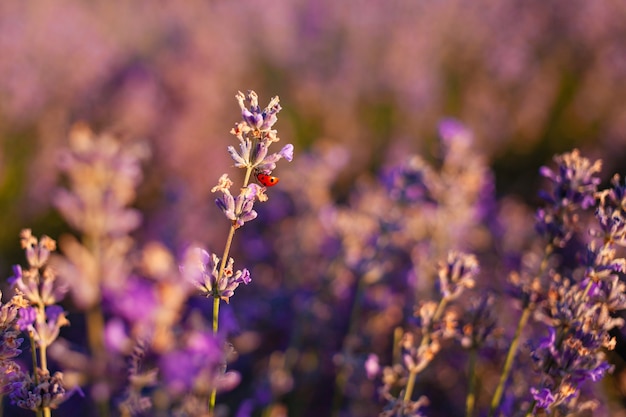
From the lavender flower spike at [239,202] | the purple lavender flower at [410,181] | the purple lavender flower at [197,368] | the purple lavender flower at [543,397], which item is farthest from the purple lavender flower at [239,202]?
the purple lavender flower at [410,181]

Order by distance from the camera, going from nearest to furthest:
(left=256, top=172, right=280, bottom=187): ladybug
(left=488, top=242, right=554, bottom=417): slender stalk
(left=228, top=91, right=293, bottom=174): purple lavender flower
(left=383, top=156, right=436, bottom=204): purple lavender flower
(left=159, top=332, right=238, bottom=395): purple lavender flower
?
(left=159, top=332, right=238, bottom=395): purple lavender flower < (left=228, top=91, right=293, bottom=174): purple lavender flower < (left=256, top=172, right=280, bottom=187): ladybug < (left=488, top=242, right=554, bottom=417): slender stalk < (left=383, top=156, right=436, bottom=204): purple lavender flower

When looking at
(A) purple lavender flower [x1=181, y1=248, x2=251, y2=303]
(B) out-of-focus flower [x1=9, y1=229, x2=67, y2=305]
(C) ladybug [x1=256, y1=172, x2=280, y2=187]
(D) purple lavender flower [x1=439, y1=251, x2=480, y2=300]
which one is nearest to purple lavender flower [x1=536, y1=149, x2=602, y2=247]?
(D) purple lavender flower [x1=439, y1=251, x2=480, y2=300]

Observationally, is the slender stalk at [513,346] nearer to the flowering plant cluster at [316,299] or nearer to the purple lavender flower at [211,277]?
the flowering plant cluster at [316,299]

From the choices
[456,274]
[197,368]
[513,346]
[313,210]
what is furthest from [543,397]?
[313,210]

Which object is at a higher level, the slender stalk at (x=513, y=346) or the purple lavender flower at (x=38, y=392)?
the slender stalk at (x=513, y=346)

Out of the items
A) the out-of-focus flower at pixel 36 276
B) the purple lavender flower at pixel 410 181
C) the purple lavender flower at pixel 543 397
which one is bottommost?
the purple lavender flower at pixel 543 397

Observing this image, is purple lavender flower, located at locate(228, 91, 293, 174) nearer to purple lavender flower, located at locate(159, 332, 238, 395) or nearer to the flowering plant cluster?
the flowering plant cluster

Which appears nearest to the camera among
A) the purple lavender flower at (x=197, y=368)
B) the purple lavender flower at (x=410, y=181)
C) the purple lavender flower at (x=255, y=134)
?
the purple lavender flower at (x=197, y=368)
